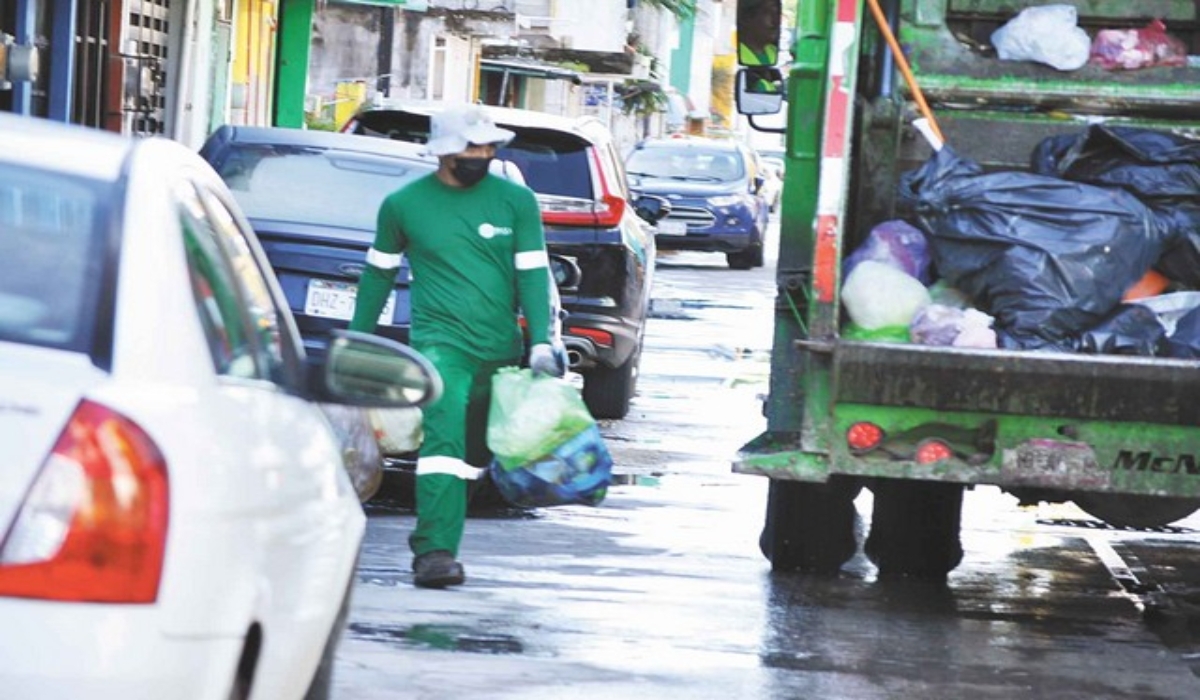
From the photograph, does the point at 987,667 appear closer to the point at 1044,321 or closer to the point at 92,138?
the point at 1044,321

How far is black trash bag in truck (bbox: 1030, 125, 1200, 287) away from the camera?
8.77 metres

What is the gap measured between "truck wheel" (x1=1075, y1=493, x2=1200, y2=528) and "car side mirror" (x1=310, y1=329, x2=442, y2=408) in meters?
4.07

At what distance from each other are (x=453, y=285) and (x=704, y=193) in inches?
1004

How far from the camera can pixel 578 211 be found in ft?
46.2

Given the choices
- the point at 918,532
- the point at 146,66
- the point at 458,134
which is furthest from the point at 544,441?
the point at 146,66

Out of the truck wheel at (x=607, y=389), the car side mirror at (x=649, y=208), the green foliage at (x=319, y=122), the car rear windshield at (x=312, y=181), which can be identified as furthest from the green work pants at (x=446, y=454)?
the green foliage at (x=319, y=122)

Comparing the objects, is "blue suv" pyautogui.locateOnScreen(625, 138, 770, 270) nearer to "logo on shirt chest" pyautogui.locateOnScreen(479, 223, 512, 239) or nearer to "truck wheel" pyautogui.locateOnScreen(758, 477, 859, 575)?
"truck wheel" pyautogui.locateOnScreen(758, 477, 859, 575)

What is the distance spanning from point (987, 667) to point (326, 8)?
2752cm

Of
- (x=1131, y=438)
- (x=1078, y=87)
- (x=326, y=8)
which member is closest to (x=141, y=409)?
(x=1131, y=438)

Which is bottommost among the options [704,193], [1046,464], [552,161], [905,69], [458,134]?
[704,193]

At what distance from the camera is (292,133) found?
38.8ft

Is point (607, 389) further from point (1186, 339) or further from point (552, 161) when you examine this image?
point (1186, 339)

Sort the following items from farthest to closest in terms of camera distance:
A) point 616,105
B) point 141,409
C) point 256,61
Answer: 1. point 616,105
2. point 256,61
3. point 141,409

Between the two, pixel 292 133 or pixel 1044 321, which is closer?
pixel 1044 321
